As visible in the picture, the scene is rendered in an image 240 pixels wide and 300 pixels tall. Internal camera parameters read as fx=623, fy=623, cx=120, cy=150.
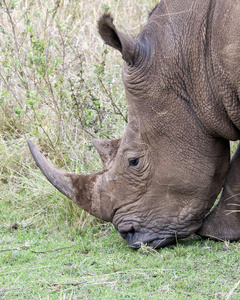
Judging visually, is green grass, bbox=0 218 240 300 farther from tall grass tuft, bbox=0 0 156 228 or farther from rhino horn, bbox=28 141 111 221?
tall grass tuft, bbox=0 0 156 228

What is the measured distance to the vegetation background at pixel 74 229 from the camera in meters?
3.99

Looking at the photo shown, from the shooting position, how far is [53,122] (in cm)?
718

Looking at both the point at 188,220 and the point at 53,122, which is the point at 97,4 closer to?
the point at 53,122

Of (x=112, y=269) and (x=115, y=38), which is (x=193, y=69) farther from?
(x=112, y=269)

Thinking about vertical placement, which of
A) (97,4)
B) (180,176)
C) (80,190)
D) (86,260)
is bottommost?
(86,260)

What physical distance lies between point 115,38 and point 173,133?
79cm

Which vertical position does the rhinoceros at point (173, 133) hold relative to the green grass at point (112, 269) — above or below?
above

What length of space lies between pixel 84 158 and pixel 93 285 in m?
2.42

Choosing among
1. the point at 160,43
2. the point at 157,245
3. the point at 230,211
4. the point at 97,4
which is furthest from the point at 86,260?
the point at 97,4

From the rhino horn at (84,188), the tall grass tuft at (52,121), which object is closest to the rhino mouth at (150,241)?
the rhino horn at (84,188)

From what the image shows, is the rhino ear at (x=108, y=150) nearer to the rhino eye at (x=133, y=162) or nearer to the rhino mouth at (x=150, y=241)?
the rhino eye at (x=133, y=162)

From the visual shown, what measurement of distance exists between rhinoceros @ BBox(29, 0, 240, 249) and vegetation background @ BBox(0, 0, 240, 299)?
254 millimetres

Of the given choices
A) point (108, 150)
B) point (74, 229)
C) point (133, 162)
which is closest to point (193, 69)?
A: point (133, 162)

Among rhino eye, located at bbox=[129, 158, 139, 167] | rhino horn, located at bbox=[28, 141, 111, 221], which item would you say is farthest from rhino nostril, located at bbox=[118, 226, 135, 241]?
rhino eye, located at bbox=[129, 158, 139, 167]
